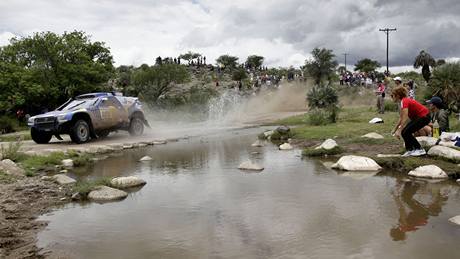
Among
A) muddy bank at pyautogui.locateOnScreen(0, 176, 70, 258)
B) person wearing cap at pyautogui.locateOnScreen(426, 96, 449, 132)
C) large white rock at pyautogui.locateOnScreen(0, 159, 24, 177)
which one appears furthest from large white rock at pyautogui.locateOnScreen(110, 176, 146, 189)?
person wearing cap at pyautogui.locateOnScreen(426, 96, 449, 132)

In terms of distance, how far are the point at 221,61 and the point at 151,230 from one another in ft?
279

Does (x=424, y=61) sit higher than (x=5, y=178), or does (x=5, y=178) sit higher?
(x=424, y=61)

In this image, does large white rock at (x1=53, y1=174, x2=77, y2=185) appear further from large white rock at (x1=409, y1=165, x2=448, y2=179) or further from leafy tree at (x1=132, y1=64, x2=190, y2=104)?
leafy tree at (x1=132, y1=64, x2=190, y2=104)

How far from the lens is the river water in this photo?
5133mm

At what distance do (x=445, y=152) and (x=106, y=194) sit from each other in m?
7.17

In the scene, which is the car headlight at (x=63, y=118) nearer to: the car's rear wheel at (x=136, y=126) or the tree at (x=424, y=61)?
the car's rear wheel at (x=136, y=126)

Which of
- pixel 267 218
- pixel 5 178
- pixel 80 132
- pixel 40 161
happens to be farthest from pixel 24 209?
pixel 80 132

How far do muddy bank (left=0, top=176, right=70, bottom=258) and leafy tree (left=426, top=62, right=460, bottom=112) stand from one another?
1592 cm

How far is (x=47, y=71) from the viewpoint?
38844mm

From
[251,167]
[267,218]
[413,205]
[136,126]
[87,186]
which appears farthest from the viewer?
[136,126]

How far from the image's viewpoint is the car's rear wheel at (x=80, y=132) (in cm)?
1630

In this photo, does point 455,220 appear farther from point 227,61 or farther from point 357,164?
point 227,61

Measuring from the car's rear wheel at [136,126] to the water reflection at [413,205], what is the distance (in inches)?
524

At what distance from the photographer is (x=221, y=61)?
89500 mm
